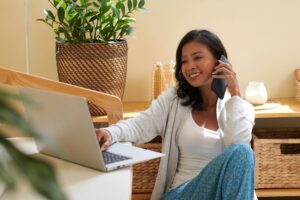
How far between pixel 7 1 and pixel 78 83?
0.64 metres

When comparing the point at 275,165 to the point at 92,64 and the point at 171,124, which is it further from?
the point at 92,64

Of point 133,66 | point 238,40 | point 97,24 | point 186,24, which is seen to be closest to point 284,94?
point 238,40

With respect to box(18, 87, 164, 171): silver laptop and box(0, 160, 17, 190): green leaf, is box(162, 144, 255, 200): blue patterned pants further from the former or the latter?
box(0, 160, 17, 190): green leaf

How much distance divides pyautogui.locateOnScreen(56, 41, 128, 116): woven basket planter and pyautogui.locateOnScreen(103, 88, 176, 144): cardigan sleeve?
31cm

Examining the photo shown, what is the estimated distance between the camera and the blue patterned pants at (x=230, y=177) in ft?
4.32

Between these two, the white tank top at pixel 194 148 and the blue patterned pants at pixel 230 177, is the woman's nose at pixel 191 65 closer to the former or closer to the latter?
the white tank top at pixel 194 148

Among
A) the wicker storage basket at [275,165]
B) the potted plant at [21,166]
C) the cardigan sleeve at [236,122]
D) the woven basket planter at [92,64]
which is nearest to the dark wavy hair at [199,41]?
the cardigan sleeve at [236,122]

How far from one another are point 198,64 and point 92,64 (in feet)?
1.60

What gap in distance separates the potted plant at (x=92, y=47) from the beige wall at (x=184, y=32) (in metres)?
0.28

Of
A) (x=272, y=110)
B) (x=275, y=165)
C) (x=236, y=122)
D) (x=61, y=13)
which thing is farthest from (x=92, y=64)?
(x=275, y=165)

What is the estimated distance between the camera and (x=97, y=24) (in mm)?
1945

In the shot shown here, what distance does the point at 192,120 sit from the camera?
1.65 m

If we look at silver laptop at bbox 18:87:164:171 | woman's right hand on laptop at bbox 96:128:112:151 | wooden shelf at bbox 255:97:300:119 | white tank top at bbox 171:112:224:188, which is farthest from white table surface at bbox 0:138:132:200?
wooden shelf at bbox 255:97:300:119

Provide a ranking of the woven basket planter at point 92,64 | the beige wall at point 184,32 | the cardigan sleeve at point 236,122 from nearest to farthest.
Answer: the cardigan sleeve at point 236,122 → the woven basket planter at point 92,64 → the beige wall at point 184,32
